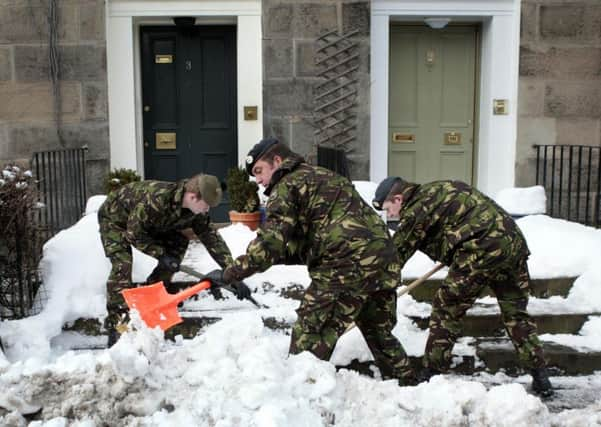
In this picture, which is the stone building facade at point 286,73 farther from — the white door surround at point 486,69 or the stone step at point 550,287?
the stone step at point 550,287

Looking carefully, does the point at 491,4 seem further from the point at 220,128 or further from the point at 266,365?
the point at 266,365

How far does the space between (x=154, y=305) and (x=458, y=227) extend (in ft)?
6.69

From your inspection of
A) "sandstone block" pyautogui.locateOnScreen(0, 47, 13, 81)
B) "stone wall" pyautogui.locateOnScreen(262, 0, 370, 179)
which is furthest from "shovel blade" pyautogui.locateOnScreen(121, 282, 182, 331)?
"sandstone block" pyautogui.locateOnScreen(0, 47, 13, 81)

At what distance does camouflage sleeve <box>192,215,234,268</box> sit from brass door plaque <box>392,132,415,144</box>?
4303 mm

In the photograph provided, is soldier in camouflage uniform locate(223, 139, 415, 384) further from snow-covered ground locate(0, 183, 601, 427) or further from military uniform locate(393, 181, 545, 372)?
military uniform locate(393, 181, 545, 372)

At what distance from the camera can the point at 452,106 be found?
9961 mm

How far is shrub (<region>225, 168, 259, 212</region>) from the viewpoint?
27.9 ft

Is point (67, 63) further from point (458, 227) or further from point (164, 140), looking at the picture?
point (458, 227)

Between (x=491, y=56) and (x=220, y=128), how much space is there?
3486 millimetres

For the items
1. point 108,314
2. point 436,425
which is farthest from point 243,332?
point 108,314

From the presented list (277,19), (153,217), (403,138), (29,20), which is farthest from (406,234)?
(29,20)

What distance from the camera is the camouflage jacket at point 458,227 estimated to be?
16.5ft

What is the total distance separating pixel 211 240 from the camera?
20.2 ft

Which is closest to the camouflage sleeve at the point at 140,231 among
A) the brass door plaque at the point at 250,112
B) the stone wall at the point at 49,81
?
the stone wall at the point at 49,81
